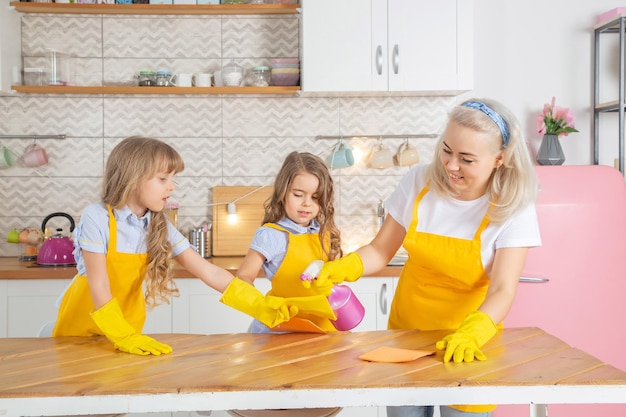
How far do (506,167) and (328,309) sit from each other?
559mm

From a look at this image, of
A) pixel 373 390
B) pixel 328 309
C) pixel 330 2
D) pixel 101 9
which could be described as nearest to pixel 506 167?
pixel 328 309

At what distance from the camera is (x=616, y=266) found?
274 centimetres

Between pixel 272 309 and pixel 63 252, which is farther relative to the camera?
pixel 63 252

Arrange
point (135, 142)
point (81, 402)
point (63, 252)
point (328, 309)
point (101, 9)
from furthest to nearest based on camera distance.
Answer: point (101, 9) < point (63, 252) < point (135, 142) < point (328, 309) < point (81, 402)

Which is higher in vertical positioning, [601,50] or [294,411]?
[601,50]

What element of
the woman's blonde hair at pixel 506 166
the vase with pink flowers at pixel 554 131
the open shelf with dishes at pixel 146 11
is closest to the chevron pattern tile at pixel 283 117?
the open shelf with dishes at pixel 146 11

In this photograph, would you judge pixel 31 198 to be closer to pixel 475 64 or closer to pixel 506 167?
pixel 475 64

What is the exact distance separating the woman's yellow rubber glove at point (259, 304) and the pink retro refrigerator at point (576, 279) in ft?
3.83

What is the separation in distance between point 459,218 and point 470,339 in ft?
1.37

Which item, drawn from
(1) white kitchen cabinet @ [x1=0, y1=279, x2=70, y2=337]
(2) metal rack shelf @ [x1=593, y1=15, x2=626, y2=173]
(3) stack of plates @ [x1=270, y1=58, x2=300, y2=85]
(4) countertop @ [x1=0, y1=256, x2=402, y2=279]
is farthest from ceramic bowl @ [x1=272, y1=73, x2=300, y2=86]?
(2) metal rack shelf @ [x1=593, y1=15, x2=626, y2=173]

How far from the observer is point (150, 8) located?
3.51m

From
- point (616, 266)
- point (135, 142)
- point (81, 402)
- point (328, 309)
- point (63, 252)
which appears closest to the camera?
point (81, 402)

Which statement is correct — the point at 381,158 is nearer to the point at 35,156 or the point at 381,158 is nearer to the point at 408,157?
the point at 408,157

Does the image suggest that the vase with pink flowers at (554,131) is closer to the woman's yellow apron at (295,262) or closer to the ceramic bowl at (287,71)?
the ceramic bowl at (287,71)
